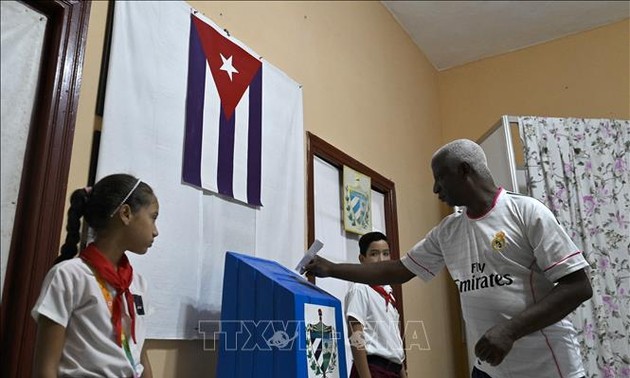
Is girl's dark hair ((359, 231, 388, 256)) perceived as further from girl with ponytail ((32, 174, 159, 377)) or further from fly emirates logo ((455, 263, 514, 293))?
girl with ponytail ((32, 174, 159, 377))

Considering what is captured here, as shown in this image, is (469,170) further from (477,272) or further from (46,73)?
(46,73)

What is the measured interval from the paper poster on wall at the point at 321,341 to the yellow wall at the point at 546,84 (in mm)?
3128

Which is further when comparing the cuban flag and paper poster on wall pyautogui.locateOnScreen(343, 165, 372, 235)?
paper poster on wall pyautogui.locateOnScreen(343, 165, 372, 235)

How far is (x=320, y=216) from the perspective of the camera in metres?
2.61

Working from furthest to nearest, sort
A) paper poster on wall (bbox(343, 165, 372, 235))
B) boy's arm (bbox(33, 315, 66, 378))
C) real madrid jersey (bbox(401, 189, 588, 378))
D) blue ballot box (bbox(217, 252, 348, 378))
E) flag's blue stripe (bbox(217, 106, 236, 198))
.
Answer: paper poster on wall (bbox(343, 165, 372, 235))
flag's blue stripe (bbox(217, 106, 236, 198))
blue ballot box (bbox(217, 252, 348, 378))
real madrid jersey (bbox(401, 189, 588, 378))
boy's arm (bbox(33, 315, 66, 378))

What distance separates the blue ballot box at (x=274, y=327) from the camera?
4.77ft

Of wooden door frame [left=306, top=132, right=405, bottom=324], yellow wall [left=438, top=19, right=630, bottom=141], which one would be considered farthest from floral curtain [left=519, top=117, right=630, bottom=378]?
wooden door frame [left=306, top=132, right=405, bottom=324]

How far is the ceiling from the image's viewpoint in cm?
391

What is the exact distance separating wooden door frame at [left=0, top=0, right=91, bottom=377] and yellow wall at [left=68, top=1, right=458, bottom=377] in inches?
2.3

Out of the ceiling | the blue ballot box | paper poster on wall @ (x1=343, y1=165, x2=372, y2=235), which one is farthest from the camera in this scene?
the ceiling

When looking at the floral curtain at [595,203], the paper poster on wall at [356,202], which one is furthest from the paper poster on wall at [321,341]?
the floral curtain at [595,203]

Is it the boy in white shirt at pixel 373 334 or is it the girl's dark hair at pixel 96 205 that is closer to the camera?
the girl's dark hair at pixel 96 205

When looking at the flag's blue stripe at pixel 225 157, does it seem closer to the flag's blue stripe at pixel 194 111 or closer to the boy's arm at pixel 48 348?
the flag's blue stripe at pixel 194 111

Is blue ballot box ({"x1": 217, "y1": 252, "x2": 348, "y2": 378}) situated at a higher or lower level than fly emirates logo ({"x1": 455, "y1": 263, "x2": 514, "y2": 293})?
lower
